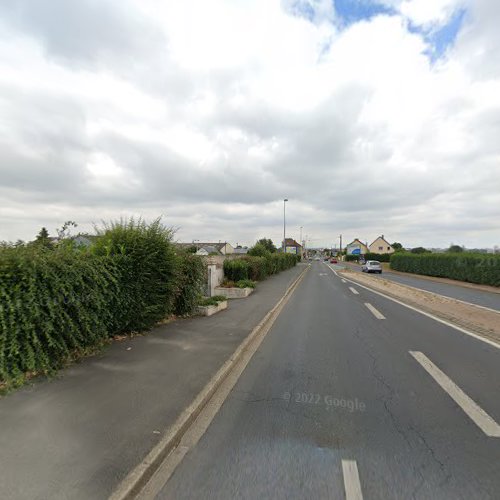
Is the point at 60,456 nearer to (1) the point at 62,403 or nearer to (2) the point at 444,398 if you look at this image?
(1) the point at 62,403

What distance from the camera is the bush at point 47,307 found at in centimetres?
372

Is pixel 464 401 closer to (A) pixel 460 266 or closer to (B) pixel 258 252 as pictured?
(B) pixel 258 252

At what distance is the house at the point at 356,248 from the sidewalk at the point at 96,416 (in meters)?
79.8

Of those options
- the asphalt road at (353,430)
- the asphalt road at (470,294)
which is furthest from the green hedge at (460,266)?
the asphalt road at (353,430)

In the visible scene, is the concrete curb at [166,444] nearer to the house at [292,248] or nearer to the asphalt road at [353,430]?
the asphalt road at [353,430]

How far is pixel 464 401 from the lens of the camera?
3.71 meters

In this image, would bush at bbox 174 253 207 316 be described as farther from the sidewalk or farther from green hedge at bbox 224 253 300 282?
green hedge at bbox 224 253 300 282

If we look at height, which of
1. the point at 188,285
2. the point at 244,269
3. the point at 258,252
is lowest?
the point at 188,285

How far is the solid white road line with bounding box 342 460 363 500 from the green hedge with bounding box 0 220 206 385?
403cm

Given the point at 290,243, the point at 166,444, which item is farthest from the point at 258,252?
the point at 290,243

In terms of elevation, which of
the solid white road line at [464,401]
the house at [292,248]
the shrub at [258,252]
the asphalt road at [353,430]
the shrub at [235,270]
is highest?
the house at [292,248]

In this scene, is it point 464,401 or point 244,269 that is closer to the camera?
point 464,401

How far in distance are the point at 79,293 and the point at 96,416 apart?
2.20 m

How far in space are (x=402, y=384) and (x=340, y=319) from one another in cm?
459
